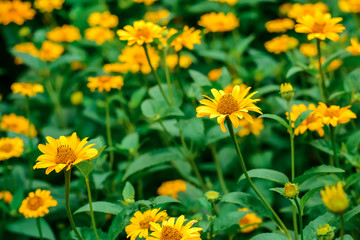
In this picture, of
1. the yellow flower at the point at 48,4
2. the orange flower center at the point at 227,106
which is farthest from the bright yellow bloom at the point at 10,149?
the yellow flower at the point at 48,4

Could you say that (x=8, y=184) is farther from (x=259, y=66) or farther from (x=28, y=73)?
(x=259, y=66)

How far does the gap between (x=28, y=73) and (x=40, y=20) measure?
0.68m

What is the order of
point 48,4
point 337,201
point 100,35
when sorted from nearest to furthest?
point 337,201 < point 100,35 < point 48,4

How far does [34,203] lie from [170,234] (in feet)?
1.92

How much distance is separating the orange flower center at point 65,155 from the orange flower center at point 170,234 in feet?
1.09

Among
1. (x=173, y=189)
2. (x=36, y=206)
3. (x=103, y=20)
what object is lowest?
(x=173, y=189)

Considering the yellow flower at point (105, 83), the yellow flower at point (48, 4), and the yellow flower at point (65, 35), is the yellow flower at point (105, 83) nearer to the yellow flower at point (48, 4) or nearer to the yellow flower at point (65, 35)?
the yellow flower at point (65, 35)

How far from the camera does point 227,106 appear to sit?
3.86ft

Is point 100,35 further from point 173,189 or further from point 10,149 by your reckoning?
point 173,189

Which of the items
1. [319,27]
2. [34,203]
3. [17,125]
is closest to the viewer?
[34,203]

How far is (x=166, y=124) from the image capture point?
1843mm

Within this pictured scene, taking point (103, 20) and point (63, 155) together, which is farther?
point (103, 20)

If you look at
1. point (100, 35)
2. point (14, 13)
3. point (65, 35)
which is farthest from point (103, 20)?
point (14, 13)

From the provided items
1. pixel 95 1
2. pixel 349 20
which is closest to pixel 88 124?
pixel 95 1
